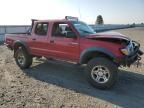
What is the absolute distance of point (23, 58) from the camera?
29.0ft

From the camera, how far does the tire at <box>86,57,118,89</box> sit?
20.9 feet

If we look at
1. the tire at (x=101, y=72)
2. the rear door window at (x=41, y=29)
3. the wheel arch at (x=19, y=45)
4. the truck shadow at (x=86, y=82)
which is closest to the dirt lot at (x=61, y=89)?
the truck shadow at (x=86, y=82)

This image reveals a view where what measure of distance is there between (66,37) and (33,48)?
5.61 feet

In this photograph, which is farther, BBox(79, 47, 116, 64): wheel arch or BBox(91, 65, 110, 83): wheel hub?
BBox(91, 65, 110, 83): wheel hub

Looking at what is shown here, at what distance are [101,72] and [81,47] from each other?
3.28 ft

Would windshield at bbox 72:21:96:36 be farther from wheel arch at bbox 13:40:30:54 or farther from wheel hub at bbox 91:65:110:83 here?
wheel arch at bbox 13:40:30:54

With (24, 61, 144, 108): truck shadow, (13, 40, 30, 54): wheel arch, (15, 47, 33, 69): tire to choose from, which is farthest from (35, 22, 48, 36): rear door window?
(24, 61, 144, 108): truck shadow

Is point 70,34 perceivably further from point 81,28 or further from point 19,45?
point 19,45

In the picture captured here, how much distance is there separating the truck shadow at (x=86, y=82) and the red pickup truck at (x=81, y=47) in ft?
1.14

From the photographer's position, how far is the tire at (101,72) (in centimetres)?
636

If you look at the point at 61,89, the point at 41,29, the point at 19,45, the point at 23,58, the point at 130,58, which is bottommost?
the point at 61,89

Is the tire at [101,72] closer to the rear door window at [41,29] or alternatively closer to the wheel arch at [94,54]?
the wheel arch at [94,54]

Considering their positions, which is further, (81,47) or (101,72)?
(81,47)

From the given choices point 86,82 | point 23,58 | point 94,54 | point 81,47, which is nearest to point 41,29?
point 23,58
